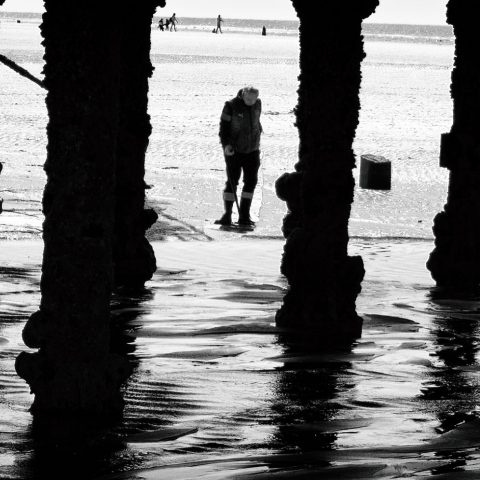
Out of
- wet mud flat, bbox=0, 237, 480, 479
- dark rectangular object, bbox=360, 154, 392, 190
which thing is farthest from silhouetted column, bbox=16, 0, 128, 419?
dark rectangular object, bbox=360, 154, 392, 190

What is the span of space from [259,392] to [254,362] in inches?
37.7

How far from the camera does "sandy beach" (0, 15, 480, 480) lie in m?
7.63

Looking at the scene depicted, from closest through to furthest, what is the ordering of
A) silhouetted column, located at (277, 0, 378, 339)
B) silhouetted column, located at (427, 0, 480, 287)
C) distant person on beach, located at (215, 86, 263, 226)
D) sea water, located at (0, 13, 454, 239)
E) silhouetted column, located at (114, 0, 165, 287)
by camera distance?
silhouetted column, located at (277, 0, 378, 339)
silhouetted column, located at (114, 0, 165, 287)
silhouetted column, located at (427, 0, 480, 287)
distant person on beach, located at (215, 86, 263, 226)
sea water, located at (0, 13, 454, 239)

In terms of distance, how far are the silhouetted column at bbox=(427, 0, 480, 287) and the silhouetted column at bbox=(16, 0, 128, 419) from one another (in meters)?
5.74

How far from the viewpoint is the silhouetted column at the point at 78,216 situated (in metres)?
7.82

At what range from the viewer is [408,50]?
95938 millimetres

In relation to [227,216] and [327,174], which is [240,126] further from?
[327,174]

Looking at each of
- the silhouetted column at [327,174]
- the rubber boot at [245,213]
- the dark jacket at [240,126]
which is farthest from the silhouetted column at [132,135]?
the dark jacket at [240,126]

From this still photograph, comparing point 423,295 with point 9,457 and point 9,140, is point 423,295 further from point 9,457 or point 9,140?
point 9,140

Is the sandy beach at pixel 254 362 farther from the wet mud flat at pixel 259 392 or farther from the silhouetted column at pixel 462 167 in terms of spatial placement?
the silhouetted column at pixel 462 167

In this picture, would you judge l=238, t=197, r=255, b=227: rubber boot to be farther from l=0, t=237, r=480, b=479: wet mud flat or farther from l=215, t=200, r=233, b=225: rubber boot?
l=0, t=237, r=480, b=479: wet mud flat

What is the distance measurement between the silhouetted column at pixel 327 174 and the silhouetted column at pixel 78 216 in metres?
2.98

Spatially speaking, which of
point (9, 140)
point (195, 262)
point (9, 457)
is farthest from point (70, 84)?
point (9, 140)

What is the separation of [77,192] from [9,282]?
5.56 meters
